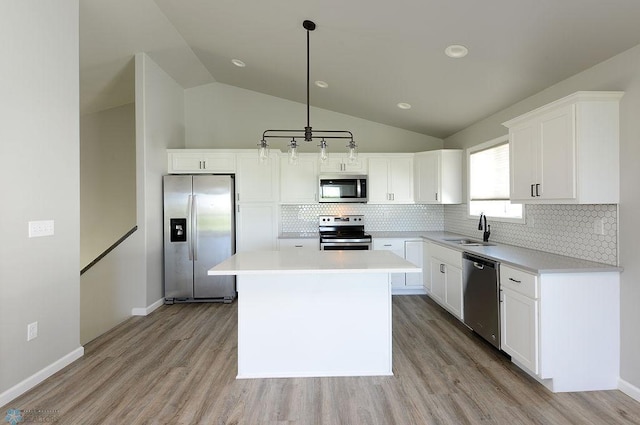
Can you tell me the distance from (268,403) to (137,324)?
232 centimetres

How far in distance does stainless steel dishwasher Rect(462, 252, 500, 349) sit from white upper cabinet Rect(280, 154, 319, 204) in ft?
7.85

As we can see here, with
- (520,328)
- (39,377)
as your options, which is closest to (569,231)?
(520,328)

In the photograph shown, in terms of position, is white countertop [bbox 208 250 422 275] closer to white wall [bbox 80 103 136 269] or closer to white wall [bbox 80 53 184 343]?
white wall [bbox 80 53 184 343]

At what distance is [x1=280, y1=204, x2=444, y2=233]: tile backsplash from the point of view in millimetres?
5211

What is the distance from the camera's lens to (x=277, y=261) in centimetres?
251

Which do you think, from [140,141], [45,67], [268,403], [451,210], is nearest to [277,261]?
[268,403]

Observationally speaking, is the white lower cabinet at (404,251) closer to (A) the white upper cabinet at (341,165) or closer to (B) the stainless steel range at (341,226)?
(B) the stainless steel range at (341,226)

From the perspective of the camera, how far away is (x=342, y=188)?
4.81m

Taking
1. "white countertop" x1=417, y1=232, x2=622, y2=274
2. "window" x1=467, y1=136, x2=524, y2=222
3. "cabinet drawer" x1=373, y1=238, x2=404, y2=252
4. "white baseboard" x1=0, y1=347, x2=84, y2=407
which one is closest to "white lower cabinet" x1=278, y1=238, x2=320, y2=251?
"cabinet drawer" x1=373, y1=238, x2=404, y2=252

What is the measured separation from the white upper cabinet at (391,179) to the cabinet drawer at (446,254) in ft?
3.32

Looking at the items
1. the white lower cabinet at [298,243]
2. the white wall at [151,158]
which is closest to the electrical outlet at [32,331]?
the white wall at [151,158]

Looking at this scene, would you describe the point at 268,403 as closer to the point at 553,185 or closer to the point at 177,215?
the point at 553,185

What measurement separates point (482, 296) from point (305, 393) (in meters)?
1.86

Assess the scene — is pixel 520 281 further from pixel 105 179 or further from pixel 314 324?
pixel 105 179
